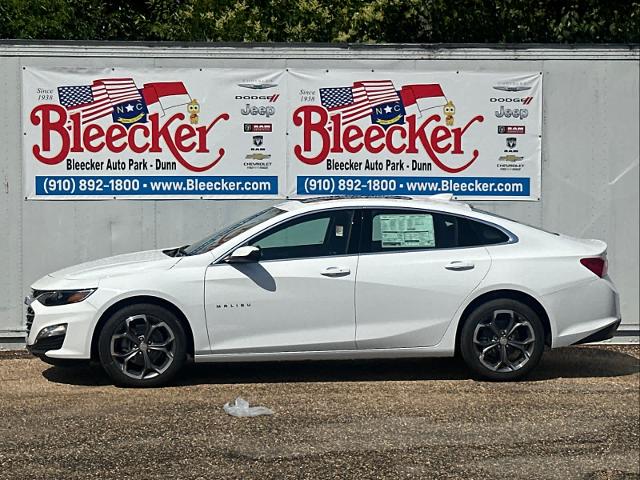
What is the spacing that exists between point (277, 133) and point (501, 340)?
3503 millimetres

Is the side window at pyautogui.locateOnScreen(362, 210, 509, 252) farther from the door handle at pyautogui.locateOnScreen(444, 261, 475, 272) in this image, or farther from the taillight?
the taillight

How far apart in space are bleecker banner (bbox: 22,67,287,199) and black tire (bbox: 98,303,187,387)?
2.66 m

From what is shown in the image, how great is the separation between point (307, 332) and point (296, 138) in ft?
9.82

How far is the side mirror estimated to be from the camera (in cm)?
964

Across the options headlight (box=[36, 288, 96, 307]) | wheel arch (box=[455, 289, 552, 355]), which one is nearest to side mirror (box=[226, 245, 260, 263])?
headlight (box=[36, 288, 96, 307])

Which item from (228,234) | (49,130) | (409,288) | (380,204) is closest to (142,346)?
(228,234)

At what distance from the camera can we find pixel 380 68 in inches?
478

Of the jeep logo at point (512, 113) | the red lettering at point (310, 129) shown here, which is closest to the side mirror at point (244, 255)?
the red lettering at point (310, 129)

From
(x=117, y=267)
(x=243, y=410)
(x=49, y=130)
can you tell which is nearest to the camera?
(x=243, y=410)

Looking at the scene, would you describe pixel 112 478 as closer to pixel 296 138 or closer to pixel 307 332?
pixel 307 332

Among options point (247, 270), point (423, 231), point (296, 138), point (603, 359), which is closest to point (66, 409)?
point (247, 270)

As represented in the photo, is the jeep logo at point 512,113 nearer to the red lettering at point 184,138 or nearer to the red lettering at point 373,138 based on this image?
the red lettering at point 373,138

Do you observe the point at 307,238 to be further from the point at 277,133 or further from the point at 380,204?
the point at 277,133

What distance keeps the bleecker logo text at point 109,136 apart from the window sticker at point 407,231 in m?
2.72
